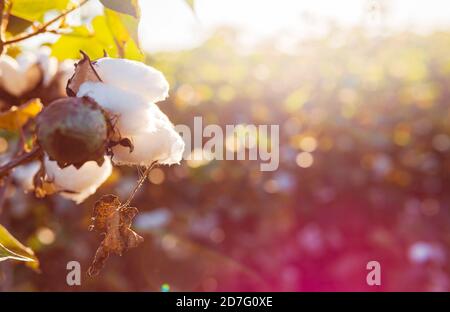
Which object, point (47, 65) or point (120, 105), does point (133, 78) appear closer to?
point (120, 105)

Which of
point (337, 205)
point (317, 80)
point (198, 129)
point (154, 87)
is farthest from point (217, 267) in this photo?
point (154, 87)

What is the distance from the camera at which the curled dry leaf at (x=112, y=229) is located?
733 millimetres

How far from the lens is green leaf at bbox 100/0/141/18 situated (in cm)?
82

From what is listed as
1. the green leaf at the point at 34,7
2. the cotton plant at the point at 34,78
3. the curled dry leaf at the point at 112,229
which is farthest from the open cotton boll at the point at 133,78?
the cotton plant at the point at 34,78

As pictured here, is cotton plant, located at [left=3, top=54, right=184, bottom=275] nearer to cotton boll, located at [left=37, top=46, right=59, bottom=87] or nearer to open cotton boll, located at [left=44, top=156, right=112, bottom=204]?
open cotton boll, located at [left=44, top=156, right=112, bottom=204]

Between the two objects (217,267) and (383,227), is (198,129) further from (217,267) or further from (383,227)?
(383,227)

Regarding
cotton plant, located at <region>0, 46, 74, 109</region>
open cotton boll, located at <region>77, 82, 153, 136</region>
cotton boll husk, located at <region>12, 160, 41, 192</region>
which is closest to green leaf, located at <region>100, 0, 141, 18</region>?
open cotton boll, located at <region>77, 82, 153, 136</region>

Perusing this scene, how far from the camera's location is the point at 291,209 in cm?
345

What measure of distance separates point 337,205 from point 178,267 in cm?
130

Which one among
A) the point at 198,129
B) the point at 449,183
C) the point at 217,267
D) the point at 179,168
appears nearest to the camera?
the point at 217,267

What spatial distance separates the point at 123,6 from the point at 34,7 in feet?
0.76

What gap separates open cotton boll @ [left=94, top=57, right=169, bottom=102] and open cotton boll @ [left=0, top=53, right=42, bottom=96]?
0.44 meters

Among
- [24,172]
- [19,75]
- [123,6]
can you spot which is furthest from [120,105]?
[24,172]

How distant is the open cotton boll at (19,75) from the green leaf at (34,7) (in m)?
0.14
